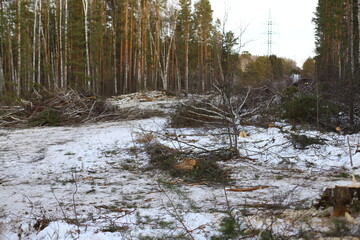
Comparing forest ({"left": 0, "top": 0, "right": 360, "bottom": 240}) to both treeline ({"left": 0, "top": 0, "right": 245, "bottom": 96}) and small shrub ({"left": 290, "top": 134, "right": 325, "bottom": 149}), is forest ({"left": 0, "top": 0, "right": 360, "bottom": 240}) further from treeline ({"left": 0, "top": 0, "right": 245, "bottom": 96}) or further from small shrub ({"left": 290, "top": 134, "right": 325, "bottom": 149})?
treeline ({"left": 0, "top": 0, "right": 245, "bottom": 96})

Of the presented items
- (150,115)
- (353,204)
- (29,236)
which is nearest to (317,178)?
(353,204)

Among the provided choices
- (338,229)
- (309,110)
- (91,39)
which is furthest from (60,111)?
(91,39)

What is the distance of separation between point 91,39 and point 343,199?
23.4 metres

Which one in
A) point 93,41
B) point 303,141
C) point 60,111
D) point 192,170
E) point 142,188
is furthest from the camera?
point 93,41

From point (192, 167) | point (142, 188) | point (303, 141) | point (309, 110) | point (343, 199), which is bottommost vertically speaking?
point (142, 188)

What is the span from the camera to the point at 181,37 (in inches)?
1225

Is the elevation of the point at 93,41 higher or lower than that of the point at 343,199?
higher

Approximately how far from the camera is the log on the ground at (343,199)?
2.40 meters

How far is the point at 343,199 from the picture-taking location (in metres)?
2.43

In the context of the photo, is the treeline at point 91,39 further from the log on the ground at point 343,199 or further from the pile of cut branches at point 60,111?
the log on the ground at point 343,199

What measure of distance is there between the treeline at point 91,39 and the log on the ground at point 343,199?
50.3 ft

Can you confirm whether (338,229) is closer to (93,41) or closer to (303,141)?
(303,141)

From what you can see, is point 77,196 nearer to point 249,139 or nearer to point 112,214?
point 112,214

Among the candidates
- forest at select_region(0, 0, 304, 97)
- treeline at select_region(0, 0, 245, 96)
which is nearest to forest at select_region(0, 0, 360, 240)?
forest at select_region(0, 0, 304, 97)
